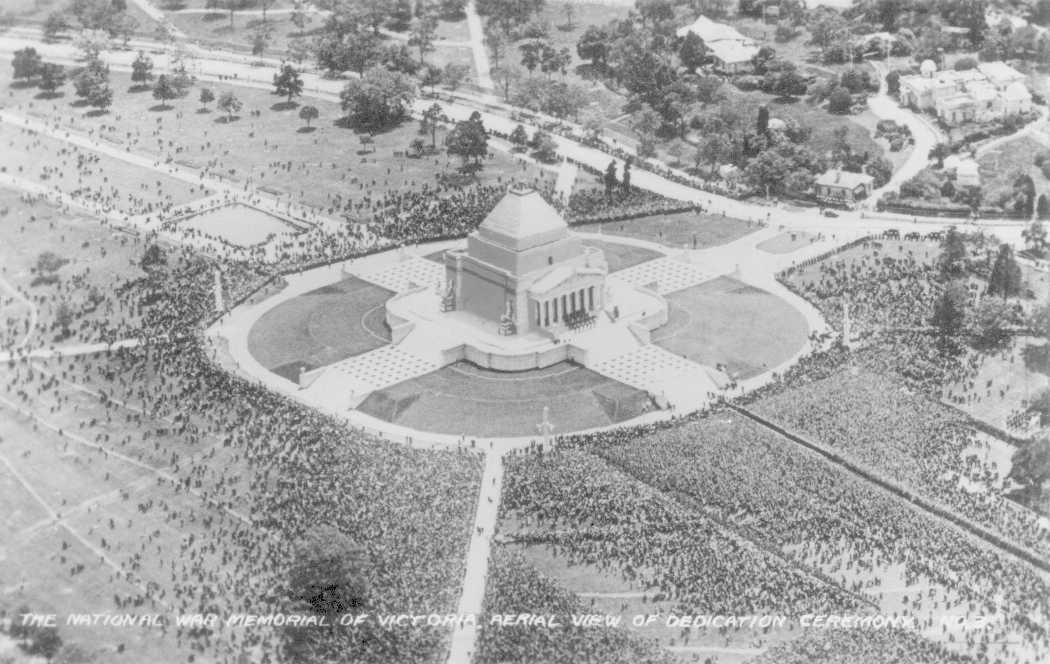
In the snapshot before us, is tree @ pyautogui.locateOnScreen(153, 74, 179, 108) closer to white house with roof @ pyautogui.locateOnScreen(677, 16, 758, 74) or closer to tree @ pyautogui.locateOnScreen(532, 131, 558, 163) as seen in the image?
tree @ pyautogui.locateOnScreen(532, 131, 558, 163)

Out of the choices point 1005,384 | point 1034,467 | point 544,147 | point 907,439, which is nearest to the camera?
point 1034,467

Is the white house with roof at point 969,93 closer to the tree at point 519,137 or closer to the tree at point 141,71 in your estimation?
the tree at point 519,137

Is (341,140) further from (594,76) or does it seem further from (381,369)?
(381,369)

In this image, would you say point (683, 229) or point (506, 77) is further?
point (506, 77)

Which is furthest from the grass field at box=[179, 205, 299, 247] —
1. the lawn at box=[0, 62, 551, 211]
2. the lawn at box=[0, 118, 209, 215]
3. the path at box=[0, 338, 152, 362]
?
the path at box=[0, 338, 152, 362]

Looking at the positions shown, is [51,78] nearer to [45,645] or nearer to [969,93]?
[969,93]

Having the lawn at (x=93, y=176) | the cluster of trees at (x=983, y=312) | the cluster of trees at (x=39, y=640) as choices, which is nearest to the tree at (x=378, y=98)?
the lawn at (x=93, y=176)

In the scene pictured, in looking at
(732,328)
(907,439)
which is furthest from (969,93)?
(907,439)
